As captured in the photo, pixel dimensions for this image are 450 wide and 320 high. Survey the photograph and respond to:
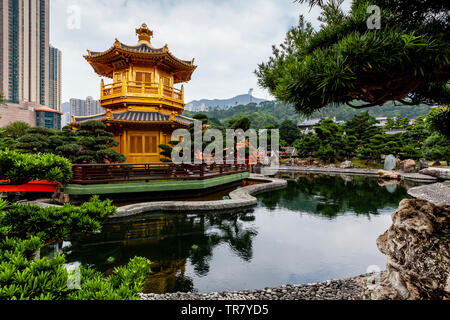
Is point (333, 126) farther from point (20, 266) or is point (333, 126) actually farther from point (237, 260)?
point (20, 266)

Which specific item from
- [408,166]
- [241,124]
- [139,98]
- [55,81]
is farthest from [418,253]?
[55,81]

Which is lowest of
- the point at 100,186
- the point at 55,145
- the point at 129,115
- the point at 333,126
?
the point at 100,186

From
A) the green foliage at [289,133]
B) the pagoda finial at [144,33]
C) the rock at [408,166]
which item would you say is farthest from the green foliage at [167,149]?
the green foliage at [289,133]

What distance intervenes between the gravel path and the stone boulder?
0.73 metres

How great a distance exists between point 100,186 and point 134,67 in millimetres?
8120

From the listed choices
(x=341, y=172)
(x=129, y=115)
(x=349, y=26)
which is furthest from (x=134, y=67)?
(x=341, y=172)

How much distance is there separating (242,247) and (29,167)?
16.5 feet

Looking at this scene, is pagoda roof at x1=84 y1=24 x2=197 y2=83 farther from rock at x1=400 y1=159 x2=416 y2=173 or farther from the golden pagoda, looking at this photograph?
rock at x1=400 y1=159 x2=416 y2=173

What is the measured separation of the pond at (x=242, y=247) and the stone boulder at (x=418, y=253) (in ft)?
6.34

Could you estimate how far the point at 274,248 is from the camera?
233 inches

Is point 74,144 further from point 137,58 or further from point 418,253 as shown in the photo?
point 418,253

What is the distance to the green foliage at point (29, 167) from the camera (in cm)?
215

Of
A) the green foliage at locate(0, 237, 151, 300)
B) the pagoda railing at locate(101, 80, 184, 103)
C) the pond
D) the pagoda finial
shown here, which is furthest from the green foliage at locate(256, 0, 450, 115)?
the pagoda finial

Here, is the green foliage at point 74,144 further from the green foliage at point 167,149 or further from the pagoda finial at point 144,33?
the pagoda finial at point 144,33
